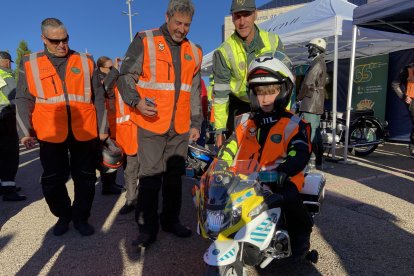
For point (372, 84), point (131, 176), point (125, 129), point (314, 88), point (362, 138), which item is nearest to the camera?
point (125, 129)

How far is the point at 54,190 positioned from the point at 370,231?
3.12 m

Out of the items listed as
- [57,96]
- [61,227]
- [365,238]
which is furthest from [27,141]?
[365,238]

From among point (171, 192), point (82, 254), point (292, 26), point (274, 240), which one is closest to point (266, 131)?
point (274, 240)

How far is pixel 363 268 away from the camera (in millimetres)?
2471

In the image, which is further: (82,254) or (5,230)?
(5,230)

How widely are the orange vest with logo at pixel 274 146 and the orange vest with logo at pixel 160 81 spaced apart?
2.39 ft

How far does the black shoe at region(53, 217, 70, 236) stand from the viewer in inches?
127

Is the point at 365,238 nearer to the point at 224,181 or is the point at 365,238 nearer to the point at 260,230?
the point at 260,230

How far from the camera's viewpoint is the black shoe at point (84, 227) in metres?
3.19

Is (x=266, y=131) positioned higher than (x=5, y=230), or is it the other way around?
(x=266, y=131)

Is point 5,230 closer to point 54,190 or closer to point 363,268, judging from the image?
point 54,190

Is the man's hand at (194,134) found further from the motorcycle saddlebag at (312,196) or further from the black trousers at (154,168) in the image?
the motorcycle saddlebag at (312,196)

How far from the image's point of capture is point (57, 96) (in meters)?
3.01

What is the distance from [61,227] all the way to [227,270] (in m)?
2.18
